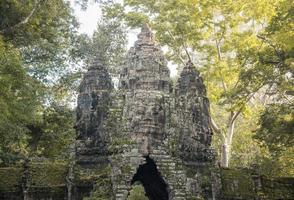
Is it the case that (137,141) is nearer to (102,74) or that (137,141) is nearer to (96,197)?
(96,197)

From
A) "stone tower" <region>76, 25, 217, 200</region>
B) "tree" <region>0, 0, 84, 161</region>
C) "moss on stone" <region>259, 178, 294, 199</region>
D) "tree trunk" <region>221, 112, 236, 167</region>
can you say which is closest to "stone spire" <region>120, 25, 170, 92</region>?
"stone tower" <region>76, 25, 217, 200</region>

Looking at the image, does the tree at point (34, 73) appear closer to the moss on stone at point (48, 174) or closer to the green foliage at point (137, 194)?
the moss on stone at point (48, 174)

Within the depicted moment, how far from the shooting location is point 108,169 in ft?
46.4

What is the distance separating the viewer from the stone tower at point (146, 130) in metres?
13.9

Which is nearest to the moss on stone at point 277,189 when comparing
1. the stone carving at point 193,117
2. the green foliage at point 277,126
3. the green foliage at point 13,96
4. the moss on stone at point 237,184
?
the moss on stone at point 237,184

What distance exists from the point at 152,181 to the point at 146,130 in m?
2.56

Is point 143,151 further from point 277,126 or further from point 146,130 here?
point 277,126

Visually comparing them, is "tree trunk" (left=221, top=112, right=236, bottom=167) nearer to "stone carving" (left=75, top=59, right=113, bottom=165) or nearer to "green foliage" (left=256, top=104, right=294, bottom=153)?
"green foliage" (left=256, top=104, right=294, bottom=153)

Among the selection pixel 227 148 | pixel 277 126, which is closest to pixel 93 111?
pixel 277 126

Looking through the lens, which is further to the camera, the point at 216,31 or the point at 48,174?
the point at 216,31

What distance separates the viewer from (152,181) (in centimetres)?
1584

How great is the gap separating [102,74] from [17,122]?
359 centimetres

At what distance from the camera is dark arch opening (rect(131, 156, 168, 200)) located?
15.0 meters

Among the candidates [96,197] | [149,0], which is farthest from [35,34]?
[96,197]
